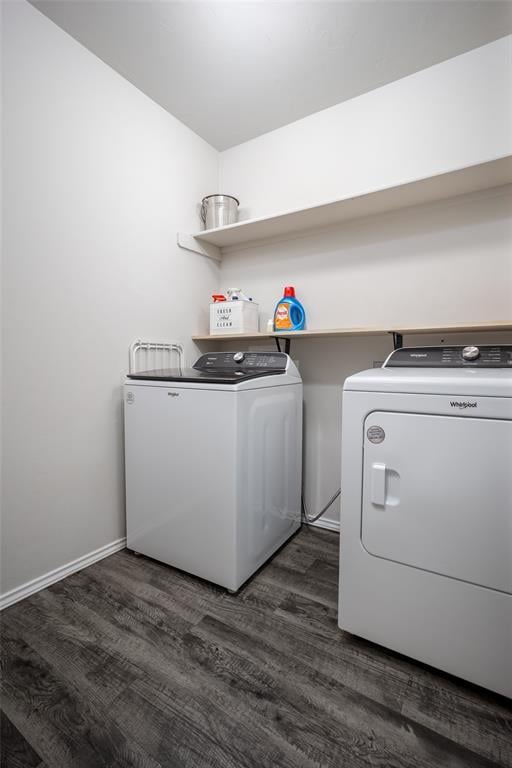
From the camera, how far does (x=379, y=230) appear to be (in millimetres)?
1872

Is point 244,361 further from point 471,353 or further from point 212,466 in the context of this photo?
Result: point 471,353

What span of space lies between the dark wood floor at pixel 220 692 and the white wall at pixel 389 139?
189 cm

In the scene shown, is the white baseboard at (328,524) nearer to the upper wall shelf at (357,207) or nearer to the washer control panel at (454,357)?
the washer control panel at (454,357)

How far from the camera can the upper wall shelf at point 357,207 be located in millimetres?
1458

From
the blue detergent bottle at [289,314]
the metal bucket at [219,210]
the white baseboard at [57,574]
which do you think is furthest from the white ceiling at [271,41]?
the white baseboard at [57,574]

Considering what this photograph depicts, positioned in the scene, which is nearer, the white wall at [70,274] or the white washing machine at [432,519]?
the white washing machine at [432,519]

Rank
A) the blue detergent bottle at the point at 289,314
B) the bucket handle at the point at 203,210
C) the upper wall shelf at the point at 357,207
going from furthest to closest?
the bucket handle at the point at 203,210 < the blue detergent bottle at the point at 289,314 < the upper wall shelf at the point at 357,207

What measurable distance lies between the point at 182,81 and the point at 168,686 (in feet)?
8.71

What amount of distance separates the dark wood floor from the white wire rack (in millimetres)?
1110

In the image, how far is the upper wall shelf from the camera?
1458mm

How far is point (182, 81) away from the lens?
71.9 inches

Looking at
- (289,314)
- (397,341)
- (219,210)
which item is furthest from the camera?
(219,210)

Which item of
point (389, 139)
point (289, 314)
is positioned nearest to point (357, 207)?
point (389, 139)

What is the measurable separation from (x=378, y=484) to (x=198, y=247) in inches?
72.7
